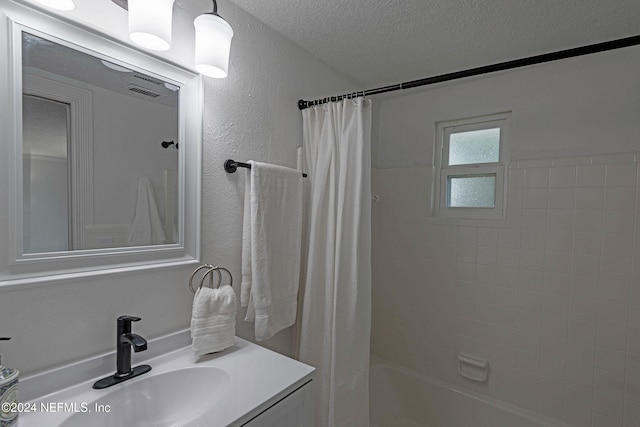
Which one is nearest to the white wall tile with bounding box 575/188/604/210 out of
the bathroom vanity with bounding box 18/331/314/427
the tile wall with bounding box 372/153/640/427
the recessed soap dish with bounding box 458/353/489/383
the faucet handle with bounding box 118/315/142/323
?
the tile wall with bounding box 372/153/640/427

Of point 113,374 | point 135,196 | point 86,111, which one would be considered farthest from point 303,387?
point 86,111

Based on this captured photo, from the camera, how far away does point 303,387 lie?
3.20 feet

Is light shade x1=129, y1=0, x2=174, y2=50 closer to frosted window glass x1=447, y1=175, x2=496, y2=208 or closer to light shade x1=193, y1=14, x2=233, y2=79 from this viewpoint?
light shade x1=193, y1=14, x2=233, y2=79

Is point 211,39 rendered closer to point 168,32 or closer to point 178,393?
point 168,32

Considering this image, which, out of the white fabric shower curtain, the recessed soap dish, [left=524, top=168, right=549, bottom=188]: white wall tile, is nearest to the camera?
the white fabric shower curtain

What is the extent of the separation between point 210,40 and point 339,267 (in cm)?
107

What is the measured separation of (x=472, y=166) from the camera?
2.01 m

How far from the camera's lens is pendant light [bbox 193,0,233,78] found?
1.00m

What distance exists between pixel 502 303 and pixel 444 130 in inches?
47.5

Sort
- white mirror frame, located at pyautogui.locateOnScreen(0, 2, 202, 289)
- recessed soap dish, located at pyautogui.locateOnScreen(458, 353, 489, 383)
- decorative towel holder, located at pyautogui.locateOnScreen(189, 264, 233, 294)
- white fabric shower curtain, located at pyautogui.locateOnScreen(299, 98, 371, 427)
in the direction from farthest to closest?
recessed soap dish, located at pyautogui.locateOnScreen(458, 353, 489, 383)
white fabric shower curtain, located at pyautogui.locateOnScreen(299, 98, 371, 427)
decorative towel holder, located at pyautogui.locateOnScreen(189, 264, 233, 294)
white mirror frame, located at pyautogui.locateOnScreen(0, 2, 202, 289)

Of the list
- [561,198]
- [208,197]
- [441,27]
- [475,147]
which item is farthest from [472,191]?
[208,197]

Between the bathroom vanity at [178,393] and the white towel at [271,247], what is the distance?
0.80 ft

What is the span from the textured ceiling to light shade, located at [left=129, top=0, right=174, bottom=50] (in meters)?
0.55

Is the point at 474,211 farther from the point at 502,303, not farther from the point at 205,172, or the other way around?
the point at 205,172
